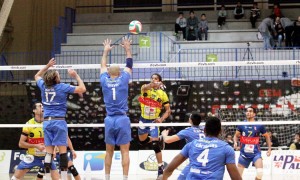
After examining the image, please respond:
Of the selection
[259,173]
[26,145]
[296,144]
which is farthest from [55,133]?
[296,144]

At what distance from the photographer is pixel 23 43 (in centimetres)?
2752

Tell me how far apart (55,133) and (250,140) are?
4946mm

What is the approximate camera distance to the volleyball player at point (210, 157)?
7152mm

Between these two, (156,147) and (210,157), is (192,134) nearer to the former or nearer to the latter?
(210,157)

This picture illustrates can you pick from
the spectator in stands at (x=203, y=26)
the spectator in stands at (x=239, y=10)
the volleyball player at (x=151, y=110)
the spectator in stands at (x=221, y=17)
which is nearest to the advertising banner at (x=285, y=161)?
the volleyball player at (x=151, y=110)

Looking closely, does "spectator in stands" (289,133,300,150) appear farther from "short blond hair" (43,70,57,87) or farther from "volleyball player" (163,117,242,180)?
"volleyball player" (163,117,242,180)

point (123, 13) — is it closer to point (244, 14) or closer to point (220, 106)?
point (244, 14)

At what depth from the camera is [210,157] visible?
7.19 m

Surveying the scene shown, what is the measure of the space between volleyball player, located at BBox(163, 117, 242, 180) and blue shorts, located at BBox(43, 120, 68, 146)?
3366mm

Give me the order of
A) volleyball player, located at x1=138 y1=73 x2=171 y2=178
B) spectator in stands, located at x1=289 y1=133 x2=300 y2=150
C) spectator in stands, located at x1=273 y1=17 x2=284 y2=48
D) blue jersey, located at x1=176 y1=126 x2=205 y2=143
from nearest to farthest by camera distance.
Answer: blue jersey, located at x1=176 y1=126 x2=205 y2=143 → volleyball player, located at x1=138 y1=73 x2=171 y2=178 → spectator in stands, located at x1=289 y1=133 x2=300 y2=150 → spectator in stands, located at x1=273 y1=17 x2=284 y2=48

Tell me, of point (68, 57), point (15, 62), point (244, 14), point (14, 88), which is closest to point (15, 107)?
point (14, 88)

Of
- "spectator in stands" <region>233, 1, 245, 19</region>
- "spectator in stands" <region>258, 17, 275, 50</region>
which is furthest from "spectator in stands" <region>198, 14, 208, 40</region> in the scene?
"spectator in stands" <region>258, 17, 275, 50</region>

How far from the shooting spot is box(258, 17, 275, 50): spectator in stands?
75.7 ft

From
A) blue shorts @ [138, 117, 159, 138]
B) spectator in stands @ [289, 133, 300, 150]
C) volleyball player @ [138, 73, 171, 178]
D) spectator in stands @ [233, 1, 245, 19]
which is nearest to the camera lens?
volleyball player @ [138, 73, 171, 178]
